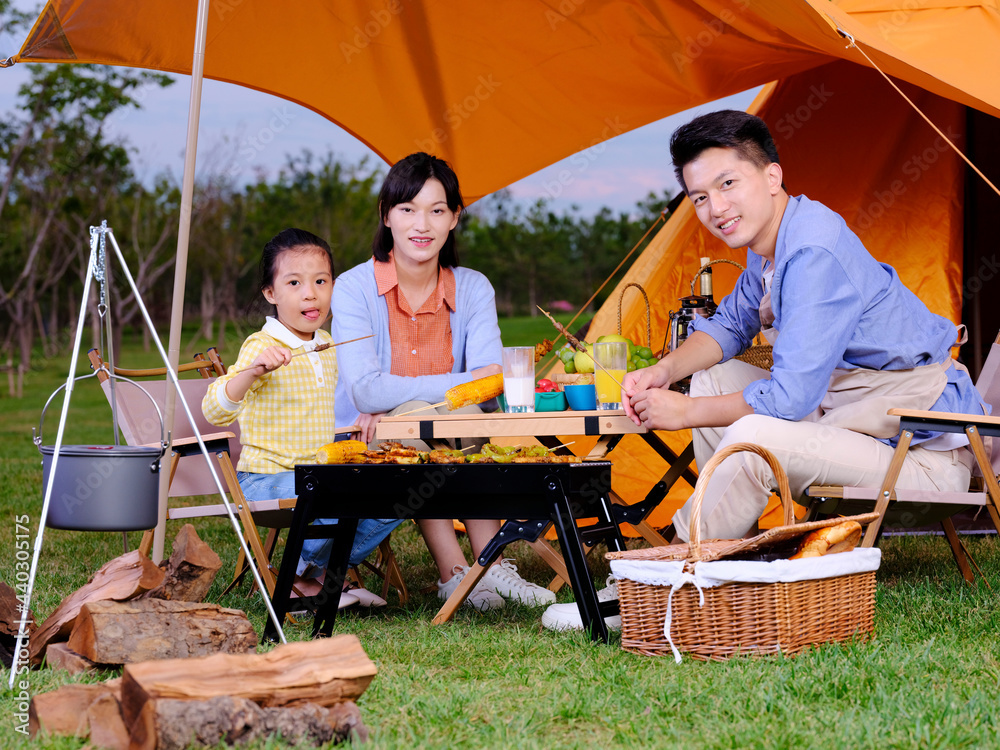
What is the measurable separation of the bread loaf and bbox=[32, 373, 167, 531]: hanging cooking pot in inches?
59.3

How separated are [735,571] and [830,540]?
31 centimetres

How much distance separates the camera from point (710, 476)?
8.03 ft

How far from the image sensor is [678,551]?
8.93 ft

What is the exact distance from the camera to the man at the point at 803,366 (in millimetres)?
2695

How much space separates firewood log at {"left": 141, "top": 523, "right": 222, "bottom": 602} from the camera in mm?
2717

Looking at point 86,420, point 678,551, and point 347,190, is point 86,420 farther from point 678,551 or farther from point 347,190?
point 347,190

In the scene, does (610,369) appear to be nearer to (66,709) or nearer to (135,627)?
(135,627)

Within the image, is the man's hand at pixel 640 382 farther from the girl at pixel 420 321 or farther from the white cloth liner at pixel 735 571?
the girl at pixel 420 321

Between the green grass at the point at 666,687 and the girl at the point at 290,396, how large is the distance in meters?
0.27

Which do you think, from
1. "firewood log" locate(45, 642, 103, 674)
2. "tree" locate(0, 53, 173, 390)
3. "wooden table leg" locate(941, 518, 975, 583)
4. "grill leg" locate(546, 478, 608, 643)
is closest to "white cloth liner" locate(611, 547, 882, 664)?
"grill leg" locate(546, 478, 608, 643)

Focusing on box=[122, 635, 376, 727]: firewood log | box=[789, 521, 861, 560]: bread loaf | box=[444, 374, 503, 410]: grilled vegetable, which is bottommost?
box=[122, 635, 376, 727]: firewood log

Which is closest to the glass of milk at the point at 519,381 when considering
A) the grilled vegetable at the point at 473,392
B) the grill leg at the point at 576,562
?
the grilled vegetable at the point at 473,392

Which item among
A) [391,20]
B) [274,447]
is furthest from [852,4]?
[274,447]

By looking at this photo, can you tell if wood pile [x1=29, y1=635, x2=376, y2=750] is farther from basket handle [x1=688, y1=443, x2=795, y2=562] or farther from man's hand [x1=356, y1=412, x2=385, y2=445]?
man's hand [x1=356, y1=412, x2=385, y2=445]
